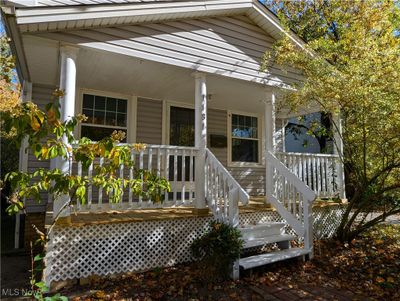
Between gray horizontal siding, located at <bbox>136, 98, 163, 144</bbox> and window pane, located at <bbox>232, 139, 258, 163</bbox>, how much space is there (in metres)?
2.26

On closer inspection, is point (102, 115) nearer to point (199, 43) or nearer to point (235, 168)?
point (199, 43)

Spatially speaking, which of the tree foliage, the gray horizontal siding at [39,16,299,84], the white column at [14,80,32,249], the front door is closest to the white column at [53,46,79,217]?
the gray horizontal siding at [39,16,299,84]

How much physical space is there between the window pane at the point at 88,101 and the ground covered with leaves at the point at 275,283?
3806 millimetres

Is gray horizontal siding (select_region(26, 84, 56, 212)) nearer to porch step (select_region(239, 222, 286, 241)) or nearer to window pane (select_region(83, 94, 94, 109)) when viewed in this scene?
window pane (select_region(83, 94, 94, 109))

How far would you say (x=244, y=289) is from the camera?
386 centimetres

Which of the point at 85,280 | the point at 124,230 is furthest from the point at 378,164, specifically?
the point at 85,280

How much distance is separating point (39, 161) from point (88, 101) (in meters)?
1.59

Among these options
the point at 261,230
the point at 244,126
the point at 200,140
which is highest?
the point at 244,126

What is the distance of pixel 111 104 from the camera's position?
6719 millimetres

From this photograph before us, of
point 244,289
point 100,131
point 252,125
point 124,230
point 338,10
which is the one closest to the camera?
point 244,289

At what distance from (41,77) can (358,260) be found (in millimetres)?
6642

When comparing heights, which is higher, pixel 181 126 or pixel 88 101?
pixel 88 101

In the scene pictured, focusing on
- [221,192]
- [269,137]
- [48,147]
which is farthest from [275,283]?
[48,147]

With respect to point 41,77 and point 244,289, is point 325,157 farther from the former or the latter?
point 41,77
